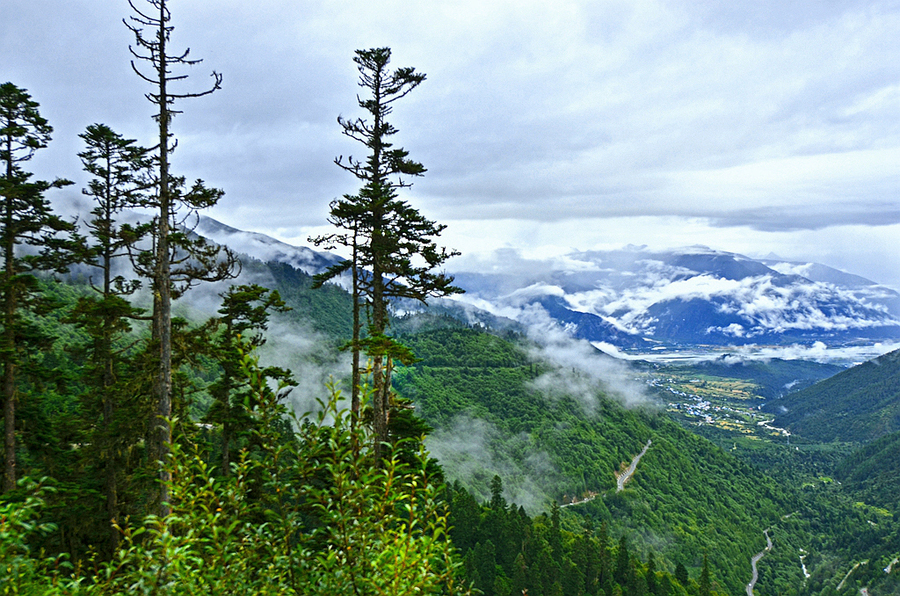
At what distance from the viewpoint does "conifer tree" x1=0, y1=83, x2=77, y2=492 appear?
17.9 metres

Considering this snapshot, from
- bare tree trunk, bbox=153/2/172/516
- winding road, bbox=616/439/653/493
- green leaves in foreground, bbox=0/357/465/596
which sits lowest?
winding road, bbox=616/439/653/493

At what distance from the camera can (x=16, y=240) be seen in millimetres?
18359

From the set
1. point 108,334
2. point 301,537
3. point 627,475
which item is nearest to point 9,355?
point 108,334

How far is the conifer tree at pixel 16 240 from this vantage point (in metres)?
17.9

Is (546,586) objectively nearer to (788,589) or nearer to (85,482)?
(85,482)

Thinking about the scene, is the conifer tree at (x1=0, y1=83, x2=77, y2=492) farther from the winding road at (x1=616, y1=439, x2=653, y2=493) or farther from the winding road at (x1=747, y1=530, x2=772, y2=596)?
the winding road at (x1=616, y1=439, x2=653, y2=493)

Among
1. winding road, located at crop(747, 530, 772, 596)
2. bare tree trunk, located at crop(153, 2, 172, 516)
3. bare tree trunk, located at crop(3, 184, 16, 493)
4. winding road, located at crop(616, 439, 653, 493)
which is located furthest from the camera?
winding road, located at crop(616, 439, 653, 493)

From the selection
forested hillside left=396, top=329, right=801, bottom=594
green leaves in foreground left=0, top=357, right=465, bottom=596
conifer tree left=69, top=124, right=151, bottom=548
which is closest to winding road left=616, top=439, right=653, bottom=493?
forested hillside left=396, top=329, right=801, bottom=594

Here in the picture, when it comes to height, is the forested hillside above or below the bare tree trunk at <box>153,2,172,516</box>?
below

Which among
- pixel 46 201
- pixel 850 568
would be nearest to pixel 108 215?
pixel 46 201

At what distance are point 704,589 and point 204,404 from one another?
349 feet

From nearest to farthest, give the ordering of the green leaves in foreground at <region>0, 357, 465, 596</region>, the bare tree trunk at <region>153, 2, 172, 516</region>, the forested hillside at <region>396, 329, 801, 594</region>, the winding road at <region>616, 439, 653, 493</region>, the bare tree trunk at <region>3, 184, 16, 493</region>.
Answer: the green leaves in foreground at <region>0, 357, 465, 596</region>
the bare tree trunk at <region>153, 2, 172, 516</region>
the bare tree trunk at <region>3, 184, 16, 493</region>
the forested hillside at <region>396, 329, 801, 594</region>
the winding road at <region>616, 439, 653, 493</region>

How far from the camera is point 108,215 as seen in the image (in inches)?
854

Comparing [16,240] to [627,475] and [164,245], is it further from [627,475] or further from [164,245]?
[627,475]
